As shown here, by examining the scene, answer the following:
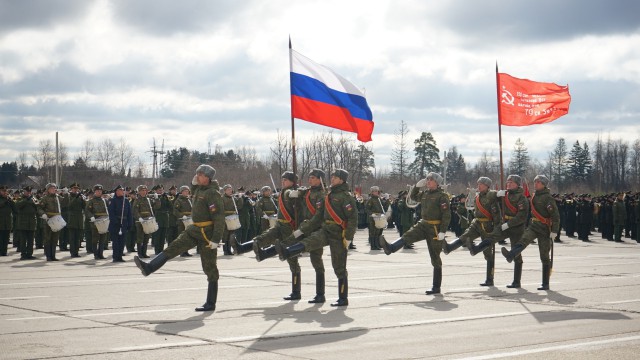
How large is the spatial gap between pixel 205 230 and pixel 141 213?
1288 cm

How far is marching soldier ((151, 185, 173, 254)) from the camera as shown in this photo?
1050 inches

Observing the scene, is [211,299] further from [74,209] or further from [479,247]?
[74,209]

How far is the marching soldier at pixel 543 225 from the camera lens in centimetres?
1545

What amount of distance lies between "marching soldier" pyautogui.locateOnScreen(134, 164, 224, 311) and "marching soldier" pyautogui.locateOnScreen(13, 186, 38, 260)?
497 inches

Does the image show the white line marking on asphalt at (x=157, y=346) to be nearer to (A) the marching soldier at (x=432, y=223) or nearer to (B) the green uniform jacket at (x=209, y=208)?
(B) the green uniform jacket at (x=209, y=208)

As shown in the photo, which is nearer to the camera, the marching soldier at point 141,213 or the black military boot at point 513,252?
the black military boot at point 513,252

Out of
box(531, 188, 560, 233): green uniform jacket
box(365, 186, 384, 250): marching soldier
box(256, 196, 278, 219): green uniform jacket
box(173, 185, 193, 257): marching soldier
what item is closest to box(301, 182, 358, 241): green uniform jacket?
box(531, 188, 560, 233): green uniform jacket

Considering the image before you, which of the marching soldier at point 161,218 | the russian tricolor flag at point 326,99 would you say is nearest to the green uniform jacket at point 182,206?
the marching soldier at point 161,218

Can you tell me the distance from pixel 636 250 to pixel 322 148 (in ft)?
171

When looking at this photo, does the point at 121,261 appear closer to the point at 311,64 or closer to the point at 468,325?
the point at 311,64

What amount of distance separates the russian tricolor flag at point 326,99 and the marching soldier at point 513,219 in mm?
3311

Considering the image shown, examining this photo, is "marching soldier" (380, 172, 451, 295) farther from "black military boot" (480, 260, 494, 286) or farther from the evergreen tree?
the evergreen tree

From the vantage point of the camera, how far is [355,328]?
10.4 m

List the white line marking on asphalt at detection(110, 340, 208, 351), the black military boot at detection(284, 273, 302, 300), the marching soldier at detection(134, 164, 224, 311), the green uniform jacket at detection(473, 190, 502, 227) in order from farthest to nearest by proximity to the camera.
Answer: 1. the green uniform jacket at detection(473, 190, 502, 227)
2. the black military boot at detection(284, 273, 302, 300)
3. the marching soldier at detection(134, 164, 224, 311)
4. the white line marking on asphalt at detection(110, 340, 208, 351)
